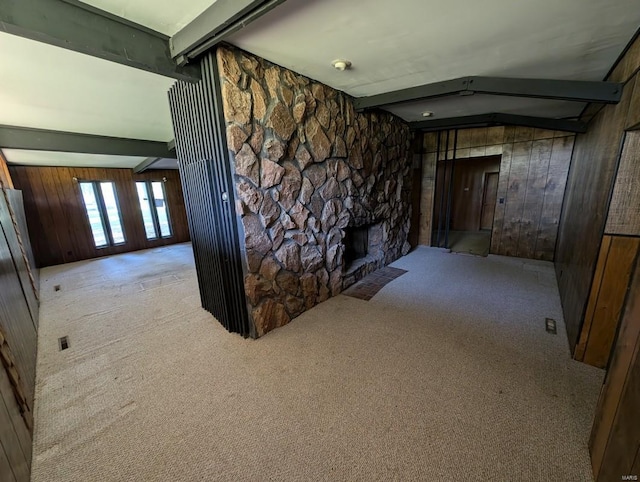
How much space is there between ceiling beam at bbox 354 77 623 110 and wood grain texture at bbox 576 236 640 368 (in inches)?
48.6

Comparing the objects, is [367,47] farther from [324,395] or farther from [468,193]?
[468,193]

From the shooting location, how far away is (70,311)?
3064 mm

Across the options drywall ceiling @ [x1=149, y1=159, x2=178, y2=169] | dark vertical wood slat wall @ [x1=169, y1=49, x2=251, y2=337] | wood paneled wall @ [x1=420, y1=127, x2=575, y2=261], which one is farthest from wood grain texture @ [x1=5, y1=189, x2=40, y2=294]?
wood paneled wall @ [x1=420, y1=127, x2=575, y2=261]

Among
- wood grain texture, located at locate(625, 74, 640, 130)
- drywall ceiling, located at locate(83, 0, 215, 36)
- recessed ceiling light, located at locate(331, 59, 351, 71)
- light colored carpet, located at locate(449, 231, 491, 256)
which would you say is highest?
drywall ceiling, located at locate(83, 0, 215, 36)

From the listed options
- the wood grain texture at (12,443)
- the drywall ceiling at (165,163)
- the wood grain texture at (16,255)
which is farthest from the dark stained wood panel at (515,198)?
the wood grain texture at (16,255)

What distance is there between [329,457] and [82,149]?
16.0 ft

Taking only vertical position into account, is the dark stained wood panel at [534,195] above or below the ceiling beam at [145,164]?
below

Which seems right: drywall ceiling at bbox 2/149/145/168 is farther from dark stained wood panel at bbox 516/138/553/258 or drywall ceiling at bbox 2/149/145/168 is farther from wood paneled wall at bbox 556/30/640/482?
dark stained wood panel at bbox 516/138/553/258

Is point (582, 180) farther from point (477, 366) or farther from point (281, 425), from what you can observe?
point (281, 425)

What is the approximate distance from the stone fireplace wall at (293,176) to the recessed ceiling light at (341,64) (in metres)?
0.41

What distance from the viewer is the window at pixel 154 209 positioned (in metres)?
6.71

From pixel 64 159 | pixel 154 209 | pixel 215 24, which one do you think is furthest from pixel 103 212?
pixel 215 24

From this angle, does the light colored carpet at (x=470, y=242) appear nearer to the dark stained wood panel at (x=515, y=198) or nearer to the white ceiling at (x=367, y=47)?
the dark stained wood panel at (x=515, y=198)

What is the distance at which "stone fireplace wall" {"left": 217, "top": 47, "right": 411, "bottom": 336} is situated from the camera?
2.07m
